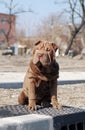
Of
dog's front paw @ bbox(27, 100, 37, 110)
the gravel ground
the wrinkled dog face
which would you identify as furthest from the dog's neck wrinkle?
the gravel ground

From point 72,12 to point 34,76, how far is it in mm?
27087

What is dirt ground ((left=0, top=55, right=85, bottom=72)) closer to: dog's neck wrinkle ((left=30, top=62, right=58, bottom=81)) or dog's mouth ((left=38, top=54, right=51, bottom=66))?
dog's neck wrinkle ((left=30, top=62, right=58, bottom=81))

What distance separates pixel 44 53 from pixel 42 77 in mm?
315

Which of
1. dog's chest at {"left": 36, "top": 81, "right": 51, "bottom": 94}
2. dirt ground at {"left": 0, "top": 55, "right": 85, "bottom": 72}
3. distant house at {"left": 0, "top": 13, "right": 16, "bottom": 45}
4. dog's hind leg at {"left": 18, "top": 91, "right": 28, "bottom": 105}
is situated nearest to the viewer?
dog's chest at {"left": 36, "top": 81, "right": 51, "bottom": 94}

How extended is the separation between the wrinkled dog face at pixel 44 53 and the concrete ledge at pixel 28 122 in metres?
0.74

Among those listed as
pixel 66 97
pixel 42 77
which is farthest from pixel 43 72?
pixel 66 97

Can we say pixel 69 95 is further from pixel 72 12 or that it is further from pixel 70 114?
pixel 72 12

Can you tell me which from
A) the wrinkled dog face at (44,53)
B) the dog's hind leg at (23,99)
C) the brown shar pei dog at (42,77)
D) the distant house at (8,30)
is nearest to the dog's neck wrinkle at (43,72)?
the brown shar pei dog at (42,77)

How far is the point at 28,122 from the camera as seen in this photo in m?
4.11

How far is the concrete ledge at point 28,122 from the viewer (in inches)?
154

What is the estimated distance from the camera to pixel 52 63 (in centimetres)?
501

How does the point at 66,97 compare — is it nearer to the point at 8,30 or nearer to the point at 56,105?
the point at 56,105

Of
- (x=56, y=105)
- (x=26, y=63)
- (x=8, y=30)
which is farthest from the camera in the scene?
(x=8, y=30)

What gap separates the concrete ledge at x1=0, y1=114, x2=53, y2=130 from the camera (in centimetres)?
392
